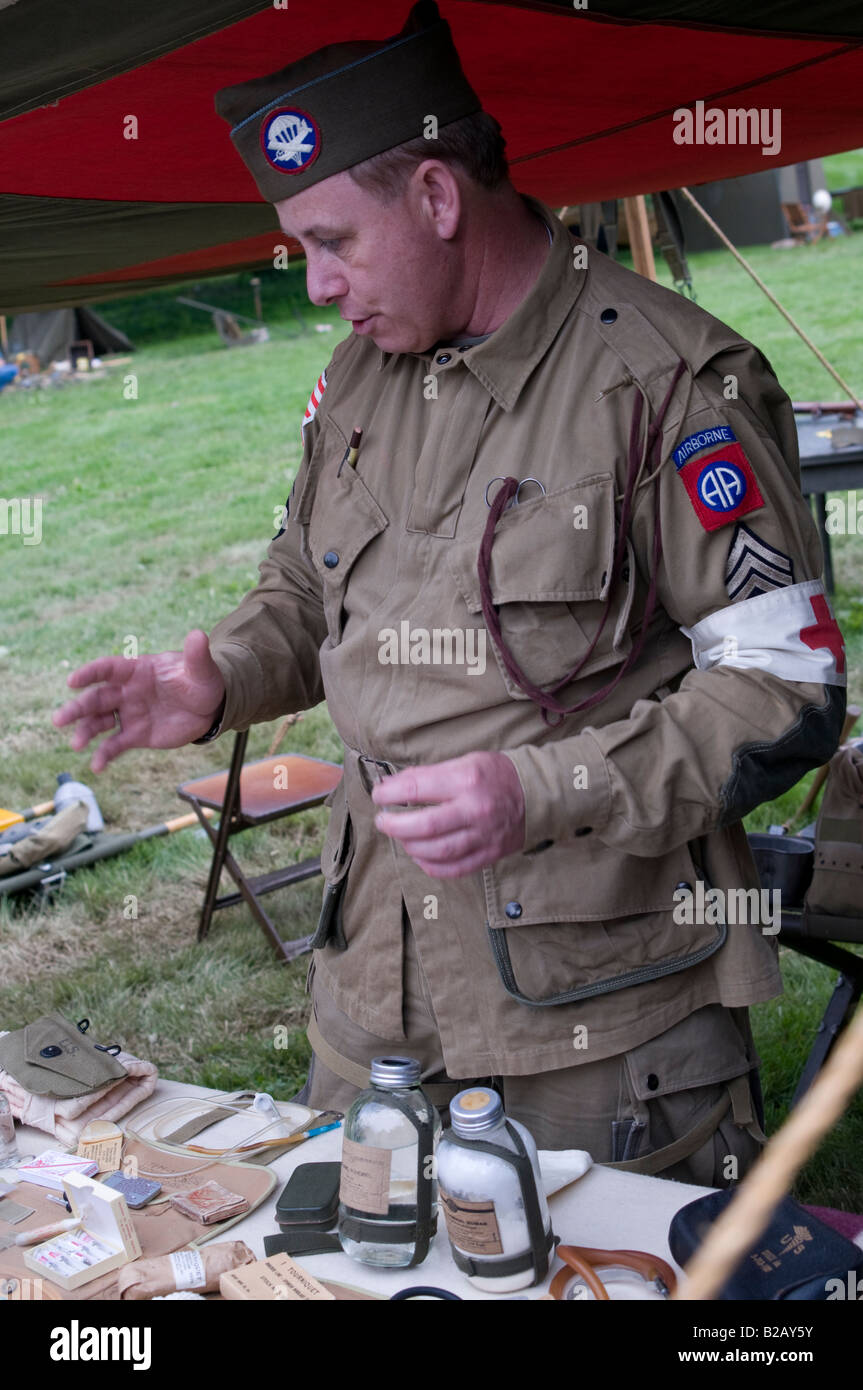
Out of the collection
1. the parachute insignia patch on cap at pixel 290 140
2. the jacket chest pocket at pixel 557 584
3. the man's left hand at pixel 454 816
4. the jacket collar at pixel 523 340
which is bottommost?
the man's left hand at pixel 454 816

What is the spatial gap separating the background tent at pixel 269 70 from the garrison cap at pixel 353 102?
4.7 inches

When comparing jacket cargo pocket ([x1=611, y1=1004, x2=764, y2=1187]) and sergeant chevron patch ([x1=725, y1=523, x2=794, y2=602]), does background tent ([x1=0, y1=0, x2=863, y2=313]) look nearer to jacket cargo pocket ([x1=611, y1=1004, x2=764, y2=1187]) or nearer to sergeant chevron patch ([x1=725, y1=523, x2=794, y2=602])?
sergeant chevron patch ([x1=725, y1=523, x2=794, y2=602])

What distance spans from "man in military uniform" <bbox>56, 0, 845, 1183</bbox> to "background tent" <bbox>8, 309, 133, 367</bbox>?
17356 millimetres

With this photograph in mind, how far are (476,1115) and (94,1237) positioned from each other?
598 millimetres

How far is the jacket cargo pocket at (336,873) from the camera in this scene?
223 cm

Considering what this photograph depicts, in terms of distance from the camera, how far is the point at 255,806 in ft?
15.7

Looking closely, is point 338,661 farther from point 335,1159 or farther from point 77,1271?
point 77,1271

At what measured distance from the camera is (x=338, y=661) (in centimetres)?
213

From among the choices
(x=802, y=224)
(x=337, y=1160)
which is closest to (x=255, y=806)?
(x=337, y=1160)

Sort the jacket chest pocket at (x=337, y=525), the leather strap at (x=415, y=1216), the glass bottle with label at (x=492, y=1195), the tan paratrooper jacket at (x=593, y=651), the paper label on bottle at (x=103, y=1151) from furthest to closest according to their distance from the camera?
the jacket chest pocket at (x=337, y=525) < the paper label on bottle at (x=103, y=1151) < the tan paratrooper jacket at (x=593, y=651) < the leather strap at (x=415, y=1216) < the glass bottle with label at (x=492, y=1195)

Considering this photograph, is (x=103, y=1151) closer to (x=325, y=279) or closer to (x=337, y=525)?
(x=337, y=525)

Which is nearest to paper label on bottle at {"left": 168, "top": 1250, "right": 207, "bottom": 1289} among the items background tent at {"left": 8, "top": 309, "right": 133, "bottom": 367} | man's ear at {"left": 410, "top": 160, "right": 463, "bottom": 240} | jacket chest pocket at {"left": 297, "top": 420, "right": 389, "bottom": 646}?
jacket chest pocket at {"left": 297, "top": 420, "right": 389, "bottom": 646}

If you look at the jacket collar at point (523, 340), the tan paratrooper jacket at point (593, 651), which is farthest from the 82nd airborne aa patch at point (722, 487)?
the jacket collar at point (523, 340)

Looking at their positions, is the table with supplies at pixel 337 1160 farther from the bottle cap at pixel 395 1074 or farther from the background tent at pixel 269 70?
the background tent at pixel 269 70
